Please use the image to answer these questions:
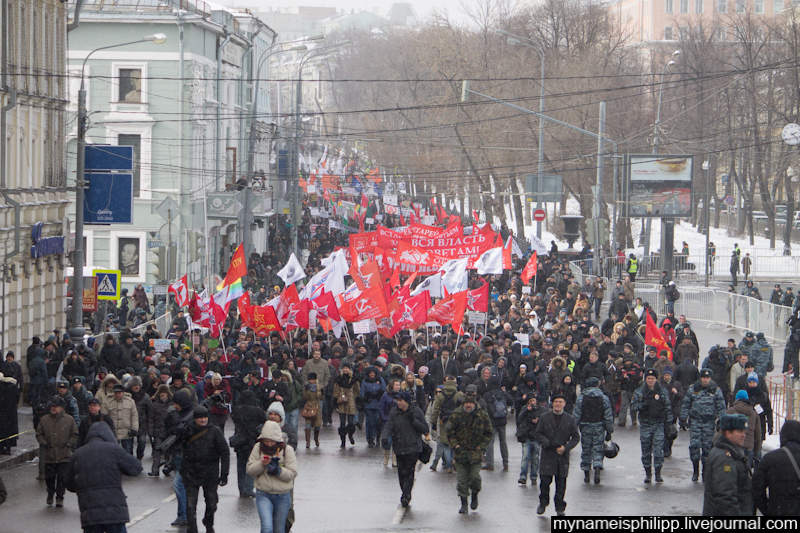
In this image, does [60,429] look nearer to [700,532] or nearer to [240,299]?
[700,532]

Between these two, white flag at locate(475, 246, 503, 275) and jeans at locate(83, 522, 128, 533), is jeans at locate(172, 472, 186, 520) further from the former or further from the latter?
white flag at locate(475, 246, 503, 275)

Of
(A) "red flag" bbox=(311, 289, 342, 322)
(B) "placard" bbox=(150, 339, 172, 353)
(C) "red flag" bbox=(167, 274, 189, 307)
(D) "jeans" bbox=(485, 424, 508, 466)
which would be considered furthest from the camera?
(C) "red flag" bbox=(167, 274, 189, 307)

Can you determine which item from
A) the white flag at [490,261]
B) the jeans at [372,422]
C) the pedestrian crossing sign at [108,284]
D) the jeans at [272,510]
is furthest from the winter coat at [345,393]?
the white flag at [490,261]

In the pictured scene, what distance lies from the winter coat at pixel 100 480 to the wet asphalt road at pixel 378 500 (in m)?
2.29

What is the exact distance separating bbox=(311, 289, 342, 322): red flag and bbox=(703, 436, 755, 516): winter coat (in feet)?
51.5

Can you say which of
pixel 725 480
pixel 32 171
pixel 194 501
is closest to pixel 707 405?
pixel 725 480

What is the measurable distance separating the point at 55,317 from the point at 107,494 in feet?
64.1

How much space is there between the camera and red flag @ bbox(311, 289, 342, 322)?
2627cm

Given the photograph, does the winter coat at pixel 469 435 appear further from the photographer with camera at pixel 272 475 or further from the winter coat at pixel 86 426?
the winter coat at pixel 86 426

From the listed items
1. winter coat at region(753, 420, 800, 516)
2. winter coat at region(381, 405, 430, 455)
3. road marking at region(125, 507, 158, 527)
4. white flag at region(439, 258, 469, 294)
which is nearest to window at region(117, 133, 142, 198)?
white flag at region(439, 258, 469, 294)

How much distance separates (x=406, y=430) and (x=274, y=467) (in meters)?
3.66

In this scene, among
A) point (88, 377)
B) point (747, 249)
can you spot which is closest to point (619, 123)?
point (747, 249)

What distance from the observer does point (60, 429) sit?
51.2 feet

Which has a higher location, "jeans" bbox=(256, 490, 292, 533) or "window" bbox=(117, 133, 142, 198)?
"window" bbox=(117, 133, 142, 198)
